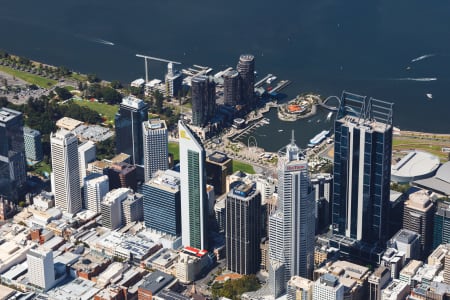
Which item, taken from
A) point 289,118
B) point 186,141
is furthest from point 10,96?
point 186,141

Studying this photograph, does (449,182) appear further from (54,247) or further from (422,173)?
(54,247)

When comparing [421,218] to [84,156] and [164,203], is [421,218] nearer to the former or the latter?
[164,203]

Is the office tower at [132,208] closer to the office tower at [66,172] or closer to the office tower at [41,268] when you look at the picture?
the office tower at [66,172]

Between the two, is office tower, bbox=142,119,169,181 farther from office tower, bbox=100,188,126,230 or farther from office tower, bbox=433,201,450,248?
office tower, bbox=433,201,450,248

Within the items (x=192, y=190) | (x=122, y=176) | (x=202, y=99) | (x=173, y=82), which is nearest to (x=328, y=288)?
(x=192, y=190)

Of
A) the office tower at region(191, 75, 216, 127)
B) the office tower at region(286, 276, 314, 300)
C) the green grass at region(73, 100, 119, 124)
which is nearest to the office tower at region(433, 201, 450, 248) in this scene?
the office tower at region(286, 276, 314, 300)

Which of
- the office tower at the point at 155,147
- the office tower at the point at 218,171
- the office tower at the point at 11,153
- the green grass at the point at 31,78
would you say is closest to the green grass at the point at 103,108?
the green grass at the point at 31,78
